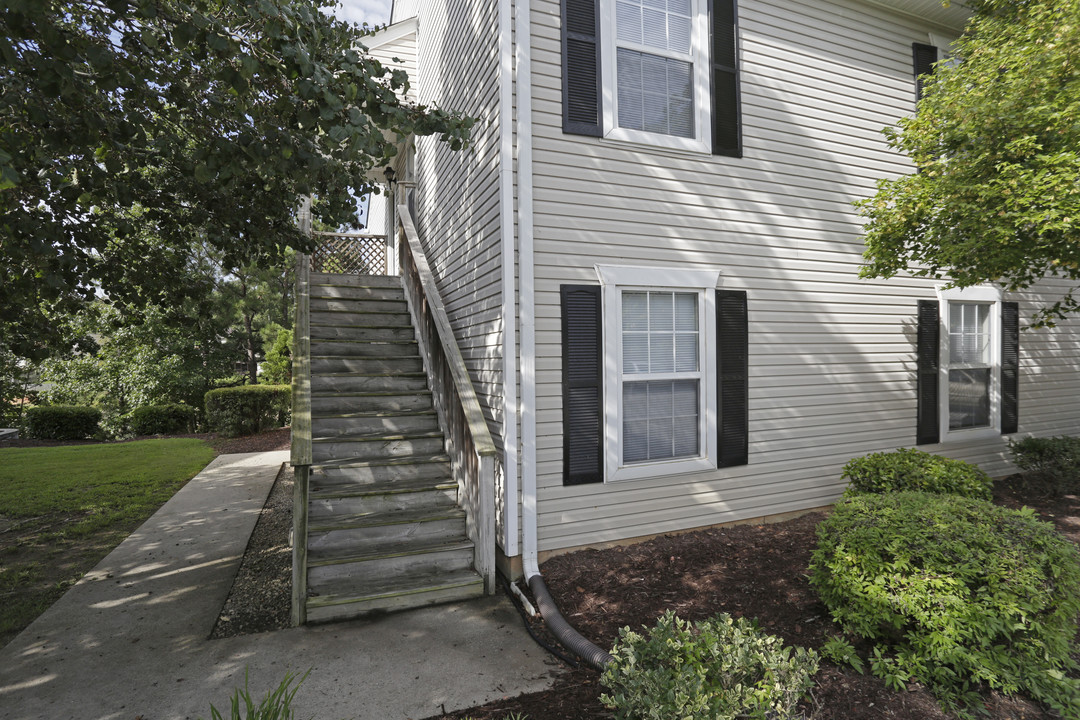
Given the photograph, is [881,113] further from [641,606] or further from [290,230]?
[290,230]

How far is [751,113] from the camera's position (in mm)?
4820

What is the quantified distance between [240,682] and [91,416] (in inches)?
522

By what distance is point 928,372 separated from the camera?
18.4ft

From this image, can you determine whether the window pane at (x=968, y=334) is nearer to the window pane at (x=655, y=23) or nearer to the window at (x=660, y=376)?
the window at (x=660, y=376)

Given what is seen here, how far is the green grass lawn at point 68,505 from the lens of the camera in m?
4.26

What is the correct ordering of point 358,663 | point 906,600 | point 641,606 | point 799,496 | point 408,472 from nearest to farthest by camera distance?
point 906,600
point 358,663
point 641,606
point 408,472
point 799,496

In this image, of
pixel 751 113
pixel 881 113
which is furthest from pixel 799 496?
pixel 881 113

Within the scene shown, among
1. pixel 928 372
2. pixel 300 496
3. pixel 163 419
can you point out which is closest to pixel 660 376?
pixel 300 496

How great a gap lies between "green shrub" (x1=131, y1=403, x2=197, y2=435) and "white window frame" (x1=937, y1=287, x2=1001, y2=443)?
1501 cm

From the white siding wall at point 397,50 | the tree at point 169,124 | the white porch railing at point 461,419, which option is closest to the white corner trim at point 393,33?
the white siding wall at point 397,50

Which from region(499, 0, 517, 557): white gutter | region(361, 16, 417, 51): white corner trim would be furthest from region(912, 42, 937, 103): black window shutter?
region(361, 16, 417, 51): white corner trim

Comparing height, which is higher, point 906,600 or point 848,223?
point 848,223

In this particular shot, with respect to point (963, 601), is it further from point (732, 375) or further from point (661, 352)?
point (661, 352)

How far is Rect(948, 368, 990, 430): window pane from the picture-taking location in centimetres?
586
